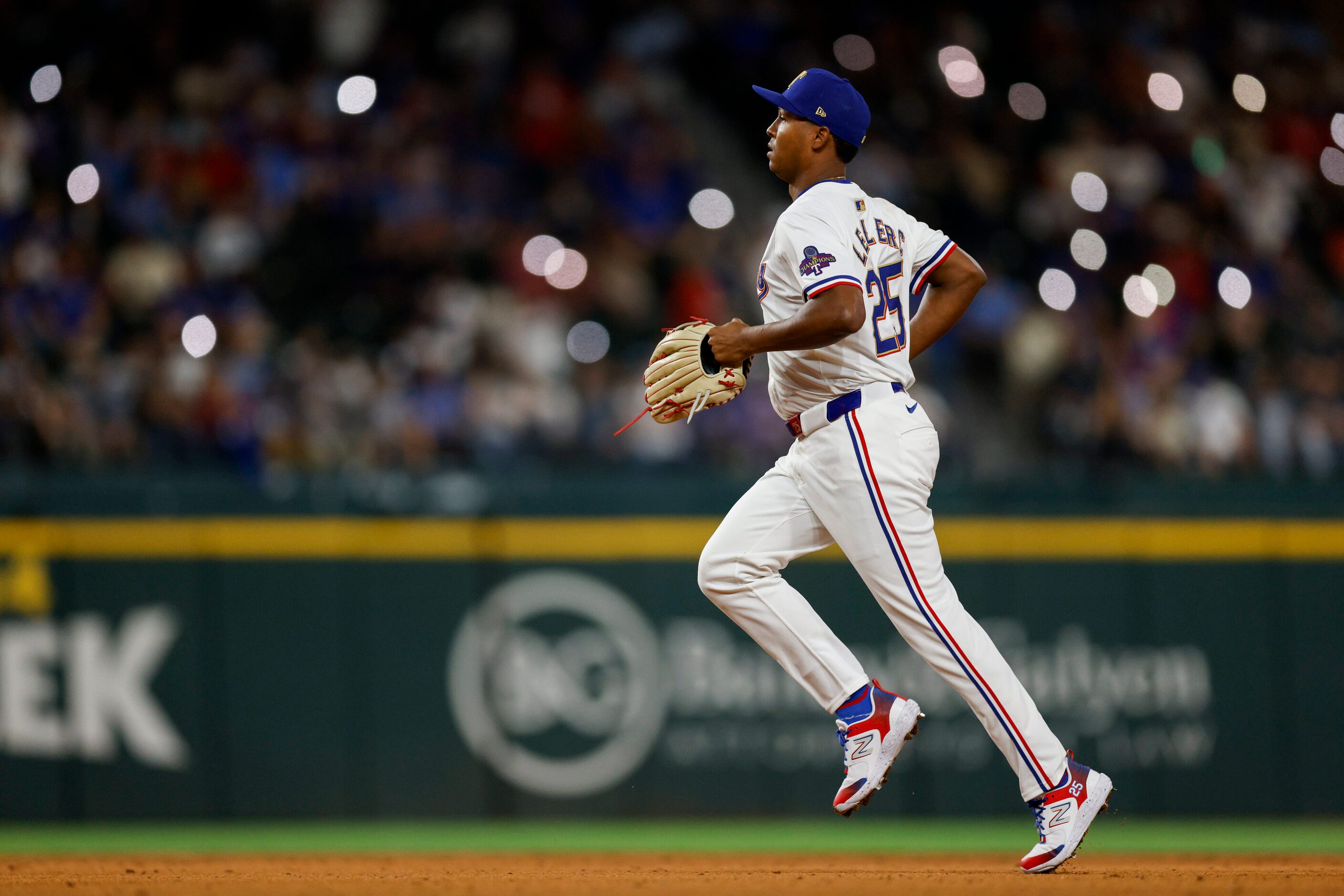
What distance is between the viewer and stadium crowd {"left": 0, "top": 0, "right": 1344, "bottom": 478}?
8055mm

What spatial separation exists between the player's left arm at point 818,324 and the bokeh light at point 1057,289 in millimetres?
5752

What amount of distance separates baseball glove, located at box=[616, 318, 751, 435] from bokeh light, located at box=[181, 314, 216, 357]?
458 cm

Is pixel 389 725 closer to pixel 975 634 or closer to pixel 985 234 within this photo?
pixel 975 634

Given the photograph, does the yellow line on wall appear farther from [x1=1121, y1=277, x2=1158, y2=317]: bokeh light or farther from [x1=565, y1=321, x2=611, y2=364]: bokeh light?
[x1=1121, y1=277, x2=1158, y2=317]: bokeh light

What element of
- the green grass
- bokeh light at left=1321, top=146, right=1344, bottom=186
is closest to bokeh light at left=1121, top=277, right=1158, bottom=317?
bokeh light at left=1321, top=146, right=1344, bottom=186

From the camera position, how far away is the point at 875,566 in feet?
13.7

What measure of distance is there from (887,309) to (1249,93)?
7.89 metres

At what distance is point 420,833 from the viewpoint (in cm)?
729

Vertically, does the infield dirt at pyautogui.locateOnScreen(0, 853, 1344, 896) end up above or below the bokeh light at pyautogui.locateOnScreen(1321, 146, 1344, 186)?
below

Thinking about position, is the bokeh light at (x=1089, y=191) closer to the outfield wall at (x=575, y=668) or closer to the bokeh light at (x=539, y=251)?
the outfield wall at (x=575, y=668)

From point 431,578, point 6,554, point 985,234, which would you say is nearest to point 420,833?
point 431,578

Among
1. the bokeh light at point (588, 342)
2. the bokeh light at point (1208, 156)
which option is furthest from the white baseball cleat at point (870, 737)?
the bokeh light at point (1208, 156)

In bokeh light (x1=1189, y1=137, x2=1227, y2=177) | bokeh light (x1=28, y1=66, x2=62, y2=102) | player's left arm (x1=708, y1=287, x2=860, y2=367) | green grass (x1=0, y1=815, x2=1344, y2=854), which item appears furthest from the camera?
bokeh light (x1=1189, y1=137, x2=1227, y2=177)

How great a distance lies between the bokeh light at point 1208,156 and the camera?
33.9 feet
